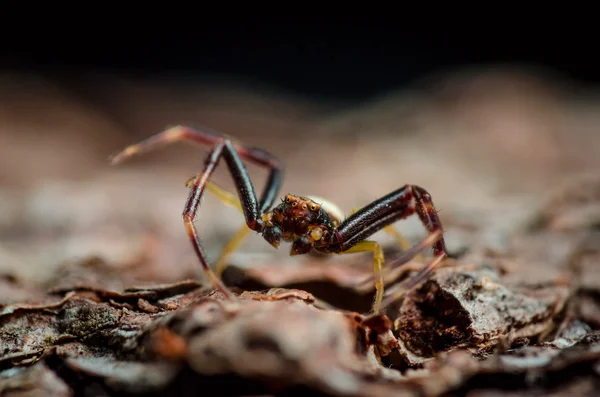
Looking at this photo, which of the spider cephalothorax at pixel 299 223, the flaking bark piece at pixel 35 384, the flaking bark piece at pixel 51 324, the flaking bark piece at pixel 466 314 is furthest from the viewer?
the spider cephalothorax at pixel 299 223

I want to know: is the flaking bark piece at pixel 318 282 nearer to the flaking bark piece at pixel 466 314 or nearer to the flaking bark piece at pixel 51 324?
the flaking bark piece at pixel 466 314

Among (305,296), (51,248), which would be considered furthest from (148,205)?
(305,296)

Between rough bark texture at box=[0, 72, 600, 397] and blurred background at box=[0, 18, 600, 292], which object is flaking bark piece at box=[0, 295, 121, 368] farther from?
blurred background at box=[0, 18, 600, 292]

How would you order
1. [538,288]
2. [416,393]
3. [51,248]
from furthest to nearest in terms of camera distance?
[51,248] → [538,288] → [416,393]

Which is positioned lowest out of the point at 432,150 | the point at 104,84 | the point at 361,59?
the point at 432,150

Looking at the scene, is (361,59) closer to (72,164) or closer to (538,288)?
(72,164)

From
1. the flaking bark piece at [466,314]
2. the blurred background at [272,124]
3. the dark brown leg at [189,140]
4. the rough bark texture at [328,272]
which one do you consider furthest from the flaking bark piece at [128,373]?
the blurred background at [272,124]

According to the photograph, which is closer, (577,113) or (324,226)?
(324,226)
